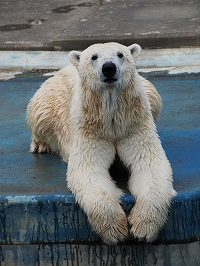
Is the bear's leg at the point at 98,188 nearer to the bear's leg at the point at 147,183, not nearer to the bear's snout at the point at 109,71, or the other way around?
the bear's leg at the point at 147,183

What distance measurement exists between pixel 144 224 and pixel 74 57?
0.97 meters

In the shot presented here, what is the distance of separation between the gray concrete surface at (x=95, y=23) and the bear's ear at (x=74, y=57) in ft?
9.85

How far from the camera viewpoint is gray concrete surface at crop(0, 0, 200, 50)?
6.68m

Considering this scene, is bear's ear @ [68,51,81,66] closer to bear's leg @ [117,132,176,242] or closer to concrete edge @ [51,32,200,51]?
bear's leg @ [117,132,176,242]

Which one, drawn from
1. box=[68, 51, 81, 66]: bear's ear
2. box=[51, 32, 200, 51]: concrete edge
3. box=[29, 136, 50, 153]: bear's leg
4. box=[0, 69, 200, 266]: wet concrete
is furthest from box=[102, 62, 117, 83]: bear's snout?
box=[51, 32, 200, 51]: concrete edge

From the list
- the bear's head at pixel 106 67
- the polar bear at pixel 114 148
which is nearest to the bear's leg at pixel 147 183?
the polar bear at pixel 114 148

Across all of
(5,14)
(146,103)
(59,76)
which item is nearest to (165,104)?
(59,76)

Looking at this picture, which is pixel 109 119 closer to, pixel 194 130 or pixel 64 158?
pixel 64 158

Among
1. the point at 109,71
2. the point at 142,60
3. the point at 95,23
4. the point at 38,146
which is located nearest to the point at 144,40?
the point at 142,60

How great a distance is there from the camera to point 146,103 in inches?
143

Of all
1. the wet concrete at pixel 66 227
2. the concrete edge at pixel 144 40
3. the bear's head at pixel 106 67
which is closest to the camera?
the bear's head at pixel 106 67

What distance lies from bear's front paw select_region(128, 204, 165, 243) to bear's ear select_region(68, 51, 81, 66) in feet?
2.77

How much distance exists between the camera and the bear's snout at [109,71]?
3.37m

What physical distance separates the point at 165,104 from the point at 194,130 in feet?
2.34
